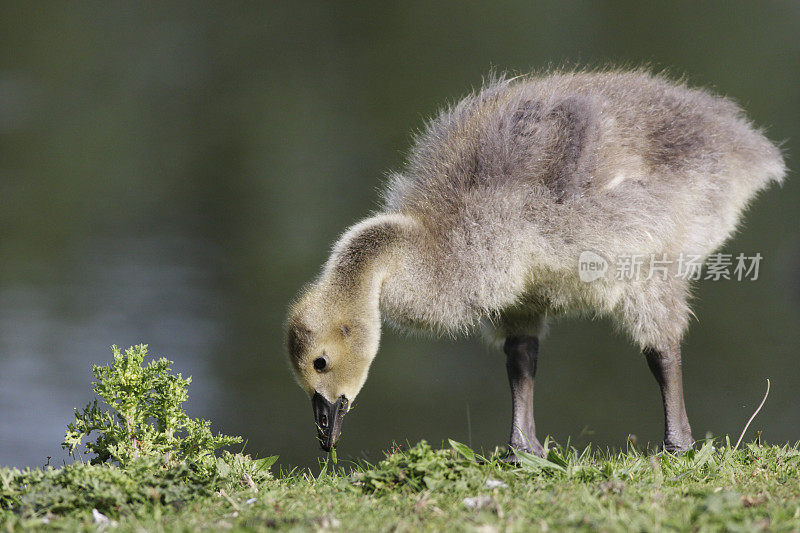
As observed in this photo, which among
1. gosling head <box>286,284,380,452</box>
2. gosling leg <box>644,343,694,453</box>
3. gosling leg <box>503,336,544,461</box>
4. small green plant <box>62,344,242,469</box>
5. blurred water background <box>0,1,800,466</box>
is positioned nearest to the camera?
small green plant <box>62,344,242,469</box>

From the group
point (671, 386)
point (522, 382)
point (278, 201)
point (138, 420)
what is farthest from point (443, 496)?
point (278, 201)

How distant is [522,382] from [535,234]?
3.15ft

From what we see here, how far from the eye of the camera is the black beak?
4141 millimetres

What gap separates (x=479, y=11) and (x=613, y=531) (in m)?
13.1

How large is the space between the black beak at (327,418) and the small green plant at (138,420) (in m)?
0.52

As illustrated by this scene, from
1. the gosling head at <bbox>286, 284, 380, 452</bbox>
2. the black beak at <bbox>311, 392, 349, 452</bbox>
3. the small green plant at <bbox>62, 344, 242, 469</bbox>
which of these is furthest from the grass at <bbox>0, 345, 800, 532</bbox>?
the gosling head at <bbox>286, 284, 380, 452</bbox>

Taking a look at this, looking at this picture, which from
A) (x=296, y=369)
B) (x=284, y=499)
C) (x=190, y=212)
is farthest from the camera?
(x=190, y=212)

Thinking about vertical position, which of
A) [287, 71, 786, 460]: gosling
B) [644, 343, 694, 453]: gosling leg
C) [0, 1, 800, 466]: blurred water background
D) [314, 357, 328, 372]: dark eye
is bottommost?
[644, 343, 694, 453]: gosling leg

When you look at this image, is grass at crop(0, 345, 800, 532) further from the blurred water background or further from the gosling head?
the blurred water background

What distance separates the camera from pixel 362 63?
1420 cm

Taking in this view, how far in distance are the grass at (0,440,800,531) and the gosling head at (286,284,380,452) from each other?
0.47 metres

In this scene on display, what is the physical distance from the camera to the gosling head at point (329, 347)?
405 cm

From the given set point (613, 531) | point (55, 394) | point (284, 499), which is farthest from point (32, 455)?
point (613, 531)

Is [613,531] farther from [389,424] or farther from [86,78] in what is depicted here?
[86,78]
